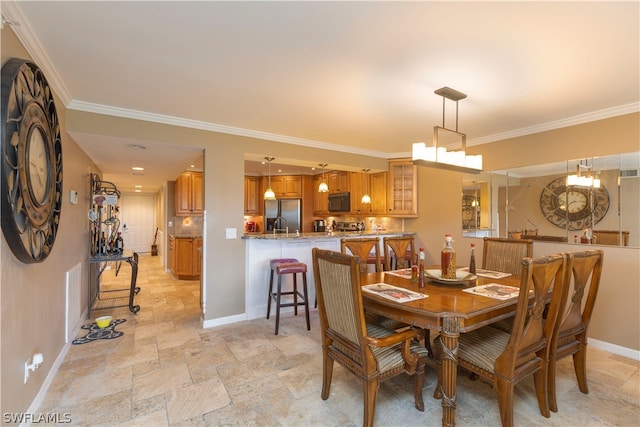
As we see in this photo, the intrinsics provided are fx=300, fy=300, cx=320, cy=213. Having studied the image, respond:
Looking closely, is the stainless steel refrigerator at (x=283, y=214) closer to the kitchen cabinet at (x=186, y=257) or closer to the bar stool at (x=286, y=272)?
the kitchen cabinet at (x=186, y=257)

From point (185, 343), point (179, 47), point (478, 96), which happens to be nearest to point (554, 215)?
point (478, 96)

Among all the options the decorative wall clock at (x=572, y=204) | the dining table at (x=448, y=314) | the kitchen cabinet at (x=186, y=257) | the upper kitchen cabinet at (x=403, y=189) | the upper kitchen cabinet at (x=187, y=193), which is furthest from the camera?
the upper kitchen cabinet at (x=187, y=193)

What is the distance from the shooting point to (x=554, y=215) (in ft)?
11.0

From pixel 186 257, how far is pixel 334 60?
502 centimetres

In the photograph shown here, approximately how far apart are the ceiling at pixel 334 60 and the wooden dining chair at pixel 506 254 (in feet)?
4.40

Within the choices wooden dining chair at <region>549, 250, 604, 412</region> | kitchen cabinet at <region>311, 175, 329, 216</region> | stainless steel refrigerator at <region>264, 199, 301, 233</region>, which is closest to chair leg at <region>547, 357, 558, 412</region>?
wooden dining chair at <region>549, 250, 604, 412</region>

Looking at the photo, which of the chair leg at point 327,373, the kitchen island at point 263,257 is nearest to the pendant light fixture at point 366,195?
the kitchen island at point 263,257

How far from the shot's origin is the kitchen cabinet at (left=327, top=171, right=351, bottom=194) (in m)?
5.93

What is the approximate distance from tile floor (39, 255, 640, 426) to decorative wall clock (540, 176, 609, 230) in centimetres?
131

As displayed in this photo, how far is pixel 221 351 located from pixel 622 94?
14.1 ft

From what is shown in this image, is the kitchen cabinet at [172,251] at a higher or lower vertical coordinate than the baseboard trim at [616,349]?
A: higher

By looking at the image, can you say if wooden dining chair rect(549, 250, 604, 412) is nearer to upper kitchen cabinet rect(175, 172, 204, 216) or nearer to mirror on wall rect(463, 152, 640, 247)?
mirror on wall rect(463, 152, 640, 247)

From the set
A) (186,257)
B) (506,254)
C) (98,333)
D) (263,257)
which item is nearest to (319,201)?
(186,257)

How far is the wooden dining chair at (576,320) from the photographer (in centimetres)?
196
